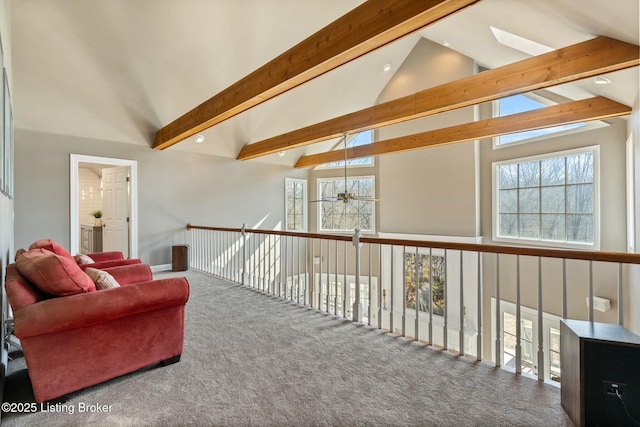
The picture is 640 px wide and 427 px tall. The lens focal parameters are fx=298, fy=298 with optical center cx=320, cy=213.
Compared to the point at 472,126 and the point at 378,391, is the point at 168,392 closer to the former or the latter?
the point at 378,391

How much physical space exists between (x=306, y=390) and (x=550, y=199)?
5.34 metres

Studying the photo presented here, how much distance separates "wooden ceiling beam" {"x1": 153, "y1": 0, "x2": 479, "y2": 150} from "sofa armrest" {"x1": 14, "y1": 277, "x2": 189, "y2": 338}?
6.98 feet

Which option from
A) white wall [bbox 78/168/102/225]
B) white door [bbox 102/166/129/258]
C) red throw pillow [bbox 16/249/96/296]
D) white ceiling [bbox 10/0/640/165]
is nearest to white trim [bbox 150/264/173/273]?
white door [bbox 102/166/129/258]

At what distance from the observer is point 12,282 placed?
5.56 ft

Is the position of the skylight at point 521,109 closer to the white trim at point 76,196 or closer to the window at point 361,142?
the window at point 361,142

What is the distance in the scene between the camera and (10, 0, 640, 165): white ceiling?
300cm

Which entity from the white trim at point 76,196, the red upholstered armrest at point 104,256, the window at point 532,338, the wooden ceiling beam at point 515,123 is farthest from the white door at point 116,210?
the window at point 532,338

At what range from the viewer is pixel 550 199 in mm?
5117

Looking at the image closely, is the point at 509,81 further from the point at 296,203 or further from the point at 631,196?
the point at 296,203

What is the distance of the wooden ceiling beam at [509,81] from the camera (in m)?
2.47

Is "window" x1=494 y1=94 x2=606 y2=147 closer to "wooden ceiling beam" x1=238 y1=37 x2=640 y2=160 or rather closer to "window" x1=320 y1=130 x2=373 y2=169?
"wooden ceiling beam" x1=238 y1=37 x2=640 y2=160

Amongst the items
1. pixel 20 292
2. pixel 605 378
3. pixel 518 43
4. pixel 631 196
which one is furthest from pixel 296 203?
pixel 605 378

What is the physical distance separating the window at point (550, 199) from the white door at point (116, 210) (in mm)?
6953

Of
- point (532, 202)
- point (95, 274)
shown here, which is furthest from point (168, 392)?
point (532, 202)
